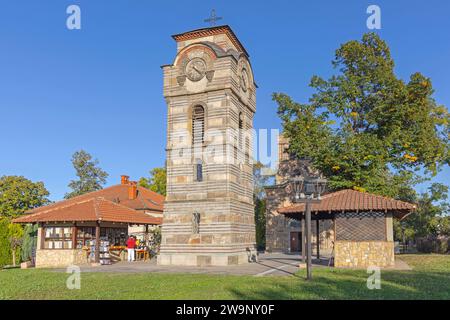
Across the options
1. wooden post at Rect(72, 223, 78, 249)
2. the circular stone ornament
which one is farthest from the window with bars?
the circular stone ornament

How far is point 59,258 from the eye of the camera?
73.2ft

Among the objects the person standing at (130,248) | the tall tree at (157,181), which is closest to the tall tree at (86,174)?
the tall tree at (157,181)

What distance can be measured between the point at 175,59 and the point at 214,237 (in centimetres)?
1027

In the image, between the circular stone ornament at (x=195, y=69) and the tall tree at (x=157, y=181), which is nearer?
the circular stone ornament at (x=195, y=69)

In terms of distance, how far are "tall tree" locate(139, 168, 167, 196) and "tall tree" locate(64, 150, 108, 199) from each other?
8.21 meters

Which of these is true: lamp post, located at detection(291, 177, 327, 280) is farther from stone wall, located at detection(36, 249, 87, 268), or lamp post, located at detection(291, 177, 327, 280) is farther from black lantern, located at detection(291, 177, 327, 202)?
stone wall, located at detection(36, 249, 87, 268)

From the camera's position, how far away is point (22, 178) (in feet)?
146

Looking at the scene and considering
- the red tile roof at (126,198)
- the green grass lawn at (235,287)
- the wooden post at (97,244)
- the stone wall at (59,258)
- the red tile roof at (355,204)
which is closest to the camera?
the green grass lawn at (235,287)

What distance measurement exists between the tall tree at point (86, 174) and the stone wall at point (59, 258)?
33.8 m

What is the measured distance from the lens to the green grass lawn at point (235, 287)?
10.9 meters

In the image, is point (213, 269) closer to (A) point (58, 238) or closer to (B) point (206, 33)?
(A) point (58, 238)

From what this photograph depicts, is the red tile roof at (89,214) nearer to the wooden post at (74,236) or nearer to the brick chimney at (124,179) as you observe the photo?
the wooden post at (74,236)
